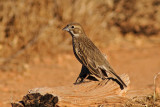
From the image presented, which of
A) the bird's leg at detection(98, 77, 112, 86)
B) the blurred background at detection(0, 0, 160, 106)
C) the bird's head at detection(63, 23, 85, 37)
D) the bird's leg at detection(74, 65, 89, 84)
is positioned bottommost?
the bird's leg at detection(98, 77, 112, 86)

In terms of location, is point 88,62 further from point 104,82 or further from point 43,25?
point 43,25

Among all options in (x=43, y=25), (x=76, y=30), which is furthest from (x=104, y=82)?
(x=43, y=25)

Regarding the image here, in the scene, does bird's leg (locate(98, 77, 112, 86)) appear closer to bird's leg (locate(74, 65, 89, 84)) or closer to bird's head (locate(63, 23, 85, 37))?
bird's leg (locate(74, 65, 89, 84))

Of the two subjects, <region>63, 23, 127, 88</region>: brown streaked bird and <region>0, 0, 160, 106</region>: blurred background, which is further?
<region>0, 0, 160, 106</region>: blurred background

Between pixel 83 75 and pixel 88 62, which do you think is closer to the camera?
pixel 88 62

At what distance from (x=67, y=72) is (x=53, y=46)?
3.87ft

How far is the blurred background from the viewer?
9375mm

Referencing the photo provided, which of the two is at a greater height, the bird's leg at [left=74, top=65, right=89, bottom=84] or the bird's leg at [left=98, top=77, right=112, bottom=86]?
the bird's leg at [left=74, top=65, right=89, bottom=84]

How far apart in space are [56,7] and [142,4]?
13.0 ft

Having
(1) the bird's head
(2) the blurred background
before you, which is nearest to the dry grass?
(2) the blurred background

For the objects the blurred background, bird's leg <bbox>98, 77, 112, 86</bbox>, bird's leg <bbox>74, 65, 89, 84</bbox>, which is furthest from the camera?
the blurred background

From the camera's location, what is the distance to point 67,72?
983 centimetres

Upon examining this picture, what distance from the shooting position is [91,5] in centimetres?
1116

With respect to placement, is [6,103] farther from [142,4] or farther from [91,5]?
[142,4]
